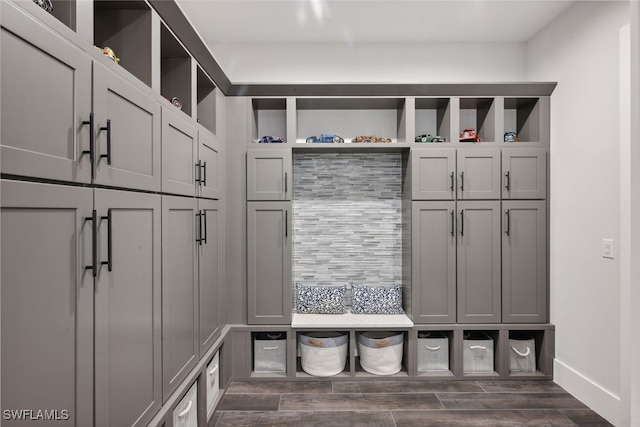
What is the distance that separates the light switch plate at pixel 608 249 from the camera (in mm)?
2279

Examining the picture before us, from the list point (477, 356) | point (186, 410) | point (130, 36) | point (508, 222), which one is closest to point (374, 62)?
point (508, 222)

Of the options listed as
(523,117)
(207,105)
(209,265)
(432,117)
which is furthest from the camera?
(432,117)

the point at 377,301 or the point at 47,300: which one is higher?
the point at 47,300

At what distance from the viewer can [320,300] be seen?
308cm

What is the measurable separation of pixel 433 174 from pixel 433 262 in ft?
2.29

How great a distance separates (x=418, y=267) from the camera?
2.94 meters

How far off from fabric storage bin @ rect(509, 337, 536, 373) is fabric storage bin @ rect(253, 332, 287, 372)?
1.83 meters

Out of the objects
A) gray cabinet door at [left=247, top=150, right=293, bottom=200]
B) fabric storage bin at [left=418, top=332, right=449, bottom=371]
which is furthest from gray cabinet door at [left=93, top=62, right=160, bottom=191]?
fabric storage bin at [left=418, top=332, right=449, bottom=371]

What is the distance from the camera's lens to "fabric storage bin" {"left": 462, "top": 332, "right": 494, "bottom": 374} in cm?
295

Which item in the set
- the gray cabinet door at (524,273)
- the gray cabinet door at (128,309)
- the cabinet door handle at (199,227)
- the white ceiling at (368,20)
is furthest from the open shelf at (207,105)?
the gray cabinet door at (524,273)

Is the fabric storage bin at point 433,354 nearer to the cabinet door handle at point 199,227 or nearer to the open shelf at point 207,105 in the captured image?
the cabinet door handle at point 199,227

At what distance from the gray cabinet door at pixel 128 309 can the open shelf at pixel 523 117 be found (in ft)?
9.42

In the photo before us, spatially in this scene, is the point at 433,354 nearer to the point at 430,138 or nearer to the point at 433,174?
the point at 433,174

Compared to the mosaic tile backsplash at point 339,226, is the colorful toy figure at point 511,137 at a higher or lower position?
higher
